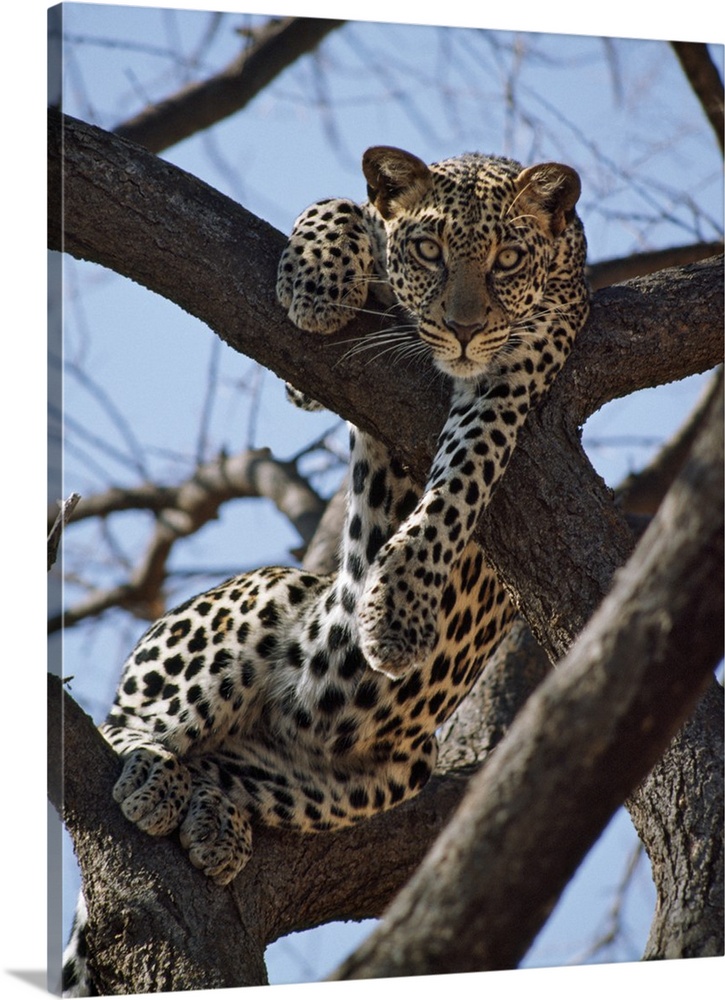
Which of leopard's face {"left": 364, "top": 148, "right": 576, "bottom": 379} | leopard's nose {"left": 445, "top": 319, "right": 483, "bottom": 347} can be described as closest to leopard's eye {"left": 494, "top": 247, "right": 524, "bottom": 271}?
leopard's face {"left": 364, "top": 148, "right": 576, "bottom": 379}

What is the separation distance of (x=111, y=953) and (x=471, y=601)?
4.20ft

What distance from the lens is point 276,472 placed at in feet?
16.9

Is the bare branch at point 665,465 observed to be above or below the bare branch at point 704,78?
below

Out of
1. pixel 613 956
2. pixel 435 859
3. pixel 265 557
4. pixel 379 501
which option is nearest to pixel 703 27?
pixel 379 501

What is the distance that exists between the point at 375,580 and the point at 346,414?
0.54m

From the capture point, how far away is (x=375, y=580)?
3295 mm

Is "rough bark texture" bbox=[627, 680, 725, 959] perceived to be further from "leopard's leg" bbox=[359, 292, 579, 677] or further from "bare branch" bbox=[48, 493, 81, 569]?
"bare branch" bbox=[48, 493, 81, 569]

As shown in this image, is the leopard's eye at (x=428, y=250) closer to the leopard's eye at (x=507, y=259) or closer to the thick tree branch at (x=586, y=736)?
the leopard's eye at (x=507, y=259)

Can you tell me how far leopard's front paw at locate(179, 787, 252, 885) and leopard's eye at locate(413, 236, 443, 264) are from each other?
1.44m

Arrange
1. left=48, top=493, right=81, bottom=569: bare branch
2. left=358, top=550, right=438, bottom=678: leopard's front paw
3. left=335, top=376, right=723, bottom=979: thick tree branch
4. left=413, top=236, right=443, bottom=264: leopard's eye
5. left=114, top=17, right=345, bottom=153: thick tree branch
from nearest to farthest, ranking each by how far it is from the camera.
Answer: left=335, top=376, right=723, bottom=979: thick tree branch, left=48, top=493, right=81, bottom=569: bare branch, left=358, top=550, right=438, bottom=678: leopard's front paw, left=413, top=236, right=443, bottom=264: leopard's eye, left=114, top=17, right=345, bottom=153: thick tree branch

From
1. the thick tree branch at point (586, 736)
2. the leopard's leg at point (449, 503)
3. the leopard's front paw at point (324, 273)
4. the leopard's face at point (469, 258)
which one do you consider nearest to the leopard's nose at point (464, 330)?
the leopard's face at point (469, 258)

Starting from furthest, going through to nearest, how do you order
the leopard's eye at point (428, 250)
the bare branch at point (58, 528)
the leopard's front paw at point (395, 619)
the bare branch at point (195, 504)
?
1. the bare branch at point (195, 504)
2. the leopard's eye at point (428, 250)
3. the leopard's front paw at point (395, 619)
4. the bare branch at point (58, 528)

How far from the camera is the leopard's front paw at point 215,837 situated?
3389 mm

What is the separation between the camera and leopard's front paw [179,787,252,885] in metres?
3.39
